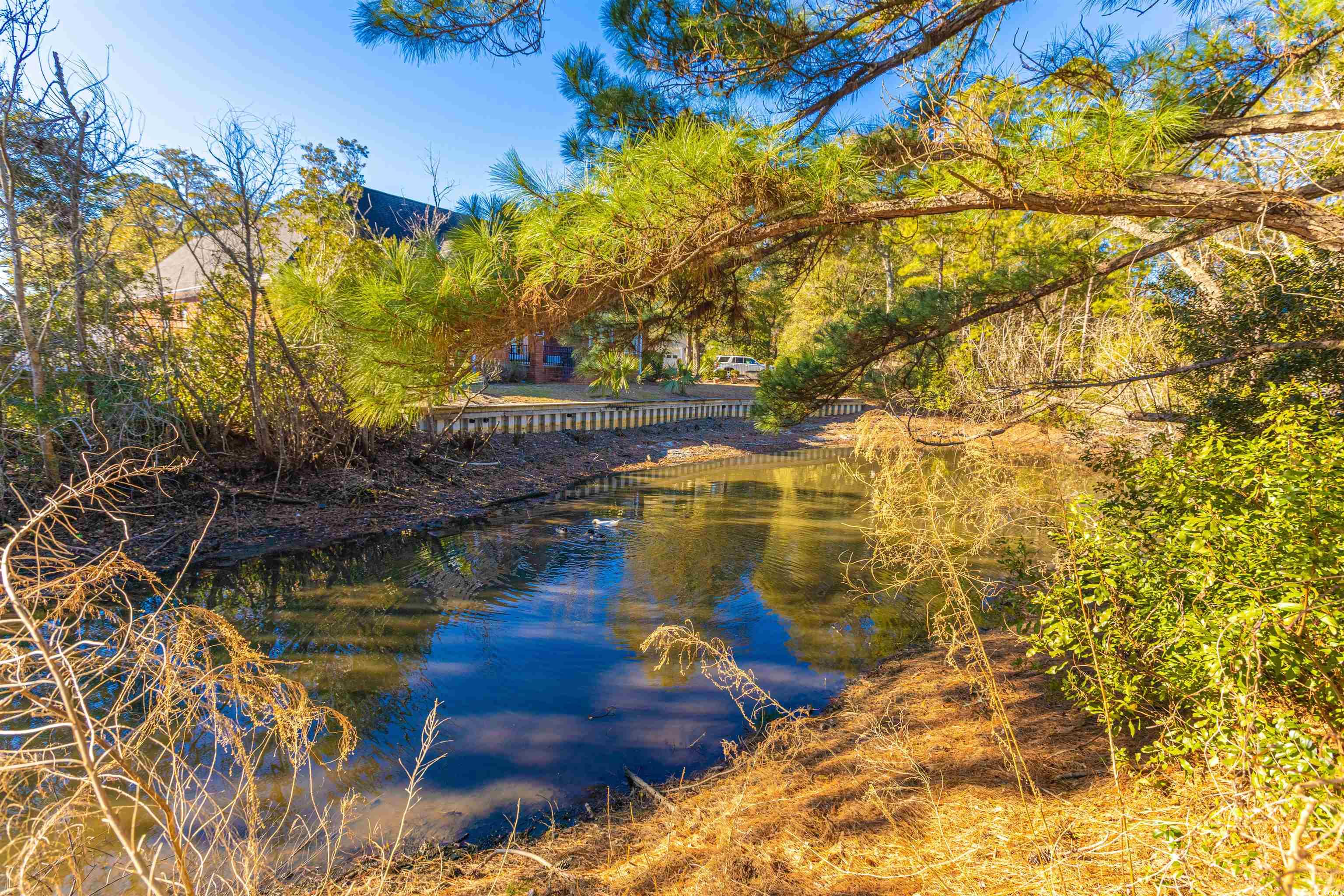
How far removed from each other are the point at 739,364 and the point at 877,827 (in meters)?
29.6

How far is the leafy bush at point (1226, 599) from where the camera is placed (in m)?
2.01

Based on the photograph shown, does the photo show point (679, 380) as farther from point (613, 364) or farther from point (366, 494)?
point (613, 364)

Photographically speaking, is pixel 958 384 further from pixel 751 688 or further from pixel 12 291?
pixel 12 291

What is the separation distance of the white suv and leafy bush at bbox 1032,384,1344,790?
27.7 meters

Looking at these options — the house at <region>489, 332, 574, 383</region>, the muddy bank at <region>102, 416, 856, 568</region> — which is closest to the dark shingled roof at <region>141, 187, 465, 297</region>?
the muddy bank at <region>102, 416, 856, 568</region>

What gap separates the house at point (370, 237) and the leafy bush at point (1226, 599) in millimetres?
3245

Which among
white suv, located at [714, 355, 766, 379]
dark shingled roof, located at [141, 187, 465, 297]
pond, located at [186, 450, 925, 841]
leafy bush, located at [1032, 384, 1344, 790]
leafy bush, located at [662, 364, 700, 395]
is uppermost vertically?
dark shingled roof, located at [141, 187, 465, 297]

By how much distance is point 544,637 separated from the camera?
233 inches

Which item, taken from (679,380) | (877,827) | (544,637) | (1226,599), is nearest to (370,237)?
(544,637)

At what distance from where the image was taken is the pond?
4.10 m

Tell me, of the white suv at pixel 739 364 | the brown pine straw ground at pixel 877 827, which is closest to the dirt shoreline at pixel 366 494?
the brown pine straw ground at pixel 877 827

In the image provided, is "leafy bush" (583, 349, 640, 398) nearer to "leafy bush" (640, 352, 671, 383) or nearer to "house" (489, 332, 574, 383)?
"leafy bush" (640, 352, 671, 383)

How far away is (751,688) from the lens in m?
4.90

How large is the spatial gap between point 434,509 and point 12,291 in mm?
5230
